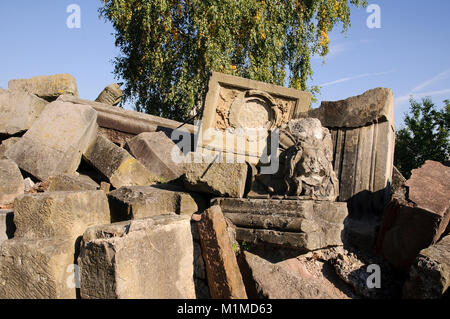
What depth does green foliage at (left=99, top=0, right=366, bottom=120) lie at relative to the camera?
1077cm

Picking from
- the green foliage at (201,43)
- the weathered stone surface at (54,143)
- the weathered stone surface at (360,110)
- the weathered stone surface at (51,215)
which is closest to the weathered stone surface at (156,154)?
the weathered stone surface at (54,143)

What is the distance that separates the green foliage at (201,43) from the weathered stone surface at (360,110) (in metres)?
6.28

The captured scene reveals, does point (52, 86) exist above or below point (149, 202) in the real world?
above

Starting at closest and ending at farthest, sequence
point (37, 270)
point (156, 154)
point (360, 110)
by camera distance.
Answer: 1. point (37, 270)
2. point (360, 110)
3. point (156, 154)

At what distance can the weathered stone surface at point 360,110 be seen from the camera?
4.41 m

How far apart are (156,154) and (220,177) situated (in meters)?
1.46

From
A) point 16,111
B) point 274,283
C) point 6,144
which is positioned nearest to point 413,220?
point 274,283

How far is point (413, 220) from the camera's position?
10.8 feet

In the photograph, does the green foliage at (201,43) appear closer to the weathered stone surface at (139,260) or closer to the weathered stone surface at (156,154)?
the weathered stone surface at (156,154)

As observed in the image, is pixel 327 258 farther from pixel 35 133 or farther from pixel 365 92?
pixel 35 133

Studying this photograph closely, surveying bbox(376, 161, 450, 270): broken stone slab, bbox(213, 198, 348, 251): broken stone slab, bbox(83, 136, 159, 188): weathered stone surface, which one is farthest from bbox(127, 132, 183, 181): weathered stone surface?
Answer: bbox(376, 161, 450, 270): broken stone slab

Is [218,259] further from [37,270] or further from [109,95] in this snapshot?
[109,95]

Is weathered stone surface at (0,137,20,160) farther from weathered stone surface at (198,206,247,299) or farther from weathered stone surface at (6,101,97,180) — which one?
weathered stone surface at (198,206,247,299)
